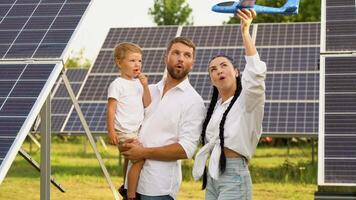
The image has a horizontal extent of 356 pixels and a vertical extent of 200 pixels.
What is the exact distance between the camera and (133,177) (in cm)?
537

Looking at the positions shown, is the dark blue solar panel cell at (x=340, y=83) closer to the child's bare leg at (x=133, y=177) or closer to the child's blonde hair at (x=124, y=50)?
the child's blonde hair at (x=124, y=50)

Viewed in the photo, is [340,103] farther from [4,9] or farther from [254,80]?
[4,9]

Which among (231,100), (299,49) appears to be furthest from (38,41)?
(299,49)

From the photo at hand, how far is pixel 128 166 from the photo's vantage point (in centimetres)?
555

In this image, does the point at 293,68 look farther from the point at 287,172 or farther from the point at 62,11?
the point at 62,11

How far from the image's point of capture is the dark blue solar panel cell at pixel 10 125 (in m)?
6.21

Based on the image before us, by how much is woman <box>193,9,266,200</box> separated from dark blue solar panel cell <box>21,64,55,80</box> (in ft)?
6.86

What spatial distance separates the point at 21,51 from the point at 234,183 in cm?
327

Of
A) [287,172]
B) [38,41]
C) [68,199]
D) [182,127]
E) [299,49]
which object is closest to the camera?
[182,127]

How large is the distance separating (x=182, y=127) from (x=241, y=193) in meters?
0.63

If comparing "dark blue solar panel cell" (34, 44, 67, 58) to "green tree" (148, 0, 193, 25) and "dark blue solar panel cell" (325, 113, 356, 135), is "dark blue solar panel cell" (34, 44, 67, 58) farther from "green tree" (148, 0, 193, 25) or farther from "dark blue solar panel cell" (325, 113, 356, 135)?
"green tree" (148, 0, 193, 25)

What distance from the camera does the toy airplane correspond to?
197 inches

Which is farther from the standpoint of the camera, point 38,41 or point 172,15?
point 172,15

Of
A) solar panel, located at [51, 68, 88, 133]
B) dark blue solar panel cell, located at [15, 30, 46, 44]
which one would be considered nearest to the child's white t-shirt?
dark blue solar panel cell, located at [15, 30, 46, 44]
